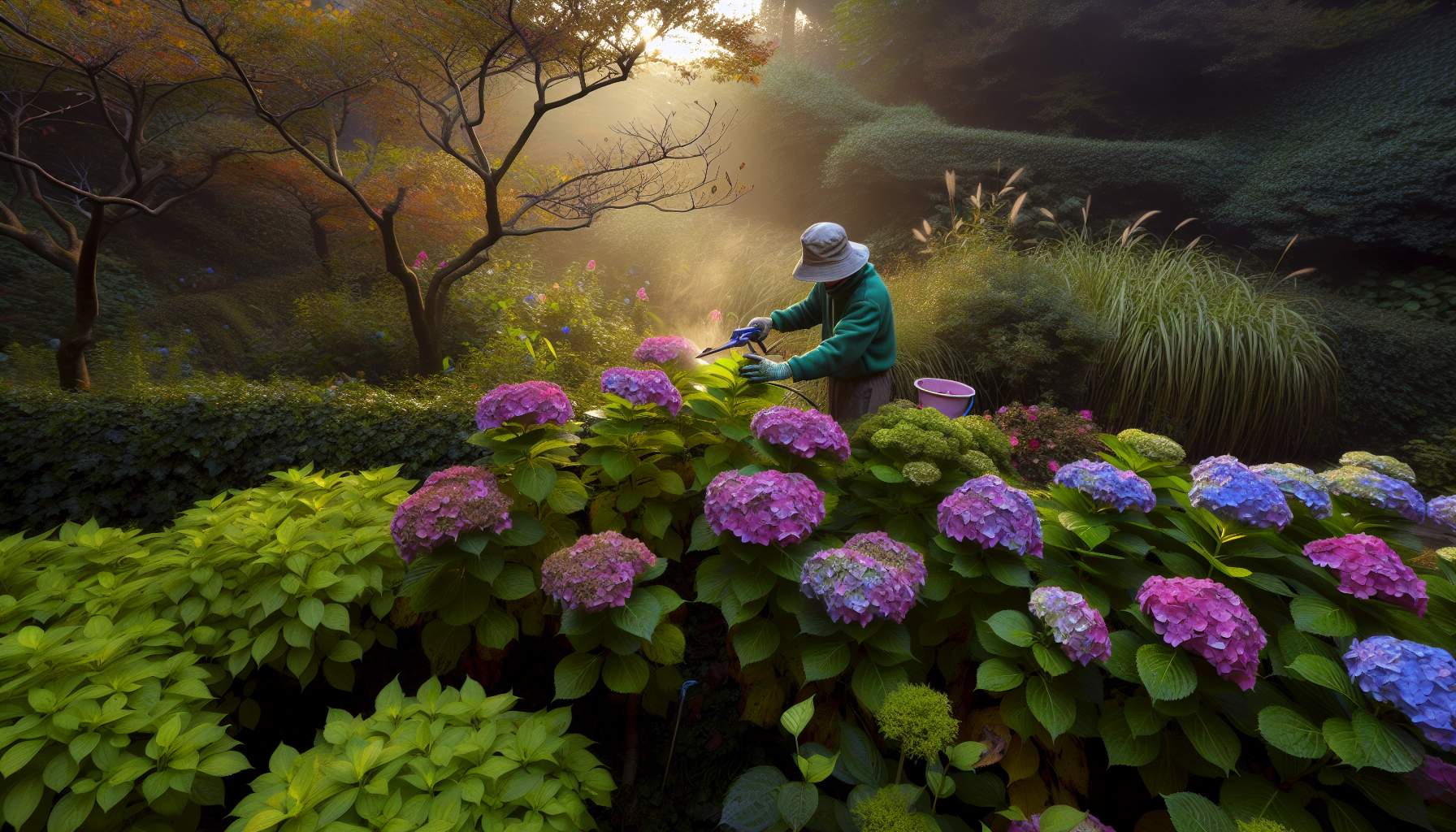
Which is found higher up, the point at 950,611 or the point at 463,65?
the point at 463,65

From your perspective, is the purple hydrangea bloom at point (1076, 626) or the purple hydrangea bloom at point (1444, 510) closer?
the purple hydrangea bloom at point (1076, 626)

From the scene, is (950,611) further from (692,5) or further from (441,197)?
(441,197)

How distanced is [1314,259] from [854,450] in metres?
8.97

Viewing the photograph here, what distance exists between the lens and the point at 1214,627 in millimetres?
1031

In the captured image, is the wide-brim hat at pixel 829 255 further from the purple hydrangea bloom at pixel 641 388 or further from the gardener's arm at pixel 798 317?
the purple hydrangea bloom at pixel 641 388

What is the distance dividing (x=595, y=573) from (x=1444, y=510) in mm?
2290

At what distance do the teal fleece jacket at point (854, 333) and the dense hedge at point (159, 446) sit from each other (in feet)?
6.11

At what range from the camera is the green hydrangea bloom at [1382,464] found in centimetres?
156

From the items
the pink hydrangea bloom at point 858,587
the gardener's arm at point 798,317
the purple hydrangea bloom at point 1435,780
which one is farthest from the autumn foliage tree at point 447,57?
the purple hydrangea bloom at point 1435,780

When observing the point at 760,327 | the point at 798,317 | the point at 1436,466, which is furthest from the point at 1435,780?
the point at 1436,466

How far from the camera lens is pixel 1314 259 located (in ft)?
22.5

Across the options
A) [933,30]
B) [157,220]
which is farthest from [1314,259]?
[157,220]

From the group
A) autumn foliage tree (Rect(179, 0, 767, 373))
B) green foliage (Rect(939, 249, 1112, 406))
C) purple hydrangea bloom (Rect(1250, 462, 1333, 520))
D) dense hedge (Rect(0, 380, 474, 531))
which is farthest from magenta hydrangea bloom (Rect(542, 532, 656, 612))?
green foliage (Rect(939, 249, 1112, 406))

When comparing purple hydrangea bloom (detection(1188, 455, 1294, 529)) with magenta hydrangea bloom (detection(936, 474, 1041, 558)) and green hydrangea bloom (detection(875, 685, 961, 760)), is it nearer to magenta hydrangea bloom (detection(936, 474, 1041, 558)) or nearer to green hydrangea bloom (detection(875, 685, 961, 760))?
magenta hydrangea bloom (detection(936, 474, 1041, 558))
